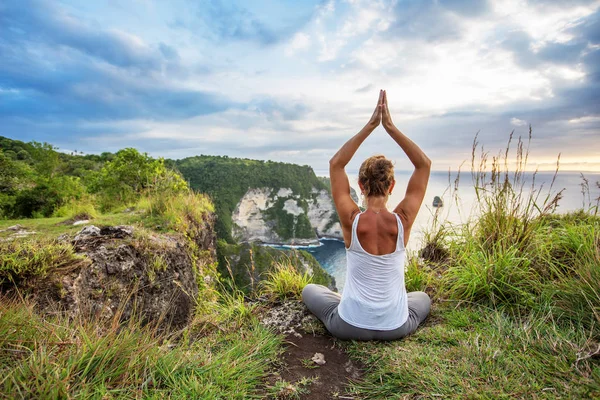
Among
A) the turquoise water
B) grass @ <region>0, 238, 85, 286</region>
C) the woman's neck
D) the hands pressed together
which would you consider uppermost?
the hands pressed together

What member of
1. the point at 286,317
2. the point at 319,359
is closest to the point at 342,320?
the point at 319,359

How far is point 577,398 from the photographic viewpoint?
1649mm

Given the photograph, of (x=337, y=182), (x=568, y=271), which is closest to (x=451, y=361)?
(x=337, y=182)

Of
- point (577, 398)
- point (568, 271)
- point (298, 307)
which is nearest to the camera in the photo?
point (577, 398)

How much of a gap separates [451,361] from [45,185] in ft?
41.7

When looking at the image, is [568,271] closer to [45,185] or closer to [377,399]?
[377,399]

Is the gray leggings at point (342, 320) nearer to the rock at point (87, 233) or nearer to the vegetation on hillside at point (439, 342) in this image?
the vegetation on hillside at point (439, 342)

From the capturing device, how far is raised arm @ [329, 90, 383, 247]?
2.75m

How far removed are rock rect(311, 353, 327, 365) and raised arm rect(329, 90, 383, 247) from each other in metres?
1.06

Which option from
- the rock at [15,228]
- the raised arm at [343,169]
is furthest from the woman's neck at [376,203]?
the rock at [15,228]

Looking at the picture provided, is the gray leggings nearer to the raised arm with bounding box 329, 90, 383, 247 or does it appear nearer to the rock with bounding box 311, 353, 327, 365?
the rock with bounding box 311, 353, 327, 365

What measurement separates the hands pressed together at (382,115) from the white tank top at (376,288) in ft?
2.91

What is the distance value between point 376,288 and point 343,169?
116 centimetres

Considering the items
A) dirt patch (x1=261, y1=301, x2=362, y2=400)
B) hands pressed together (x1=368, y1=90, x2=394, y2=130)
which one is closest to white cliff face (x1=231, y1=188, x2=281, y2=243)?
dirt patch (x1=261, y1=301, x2=362, y2=400)
